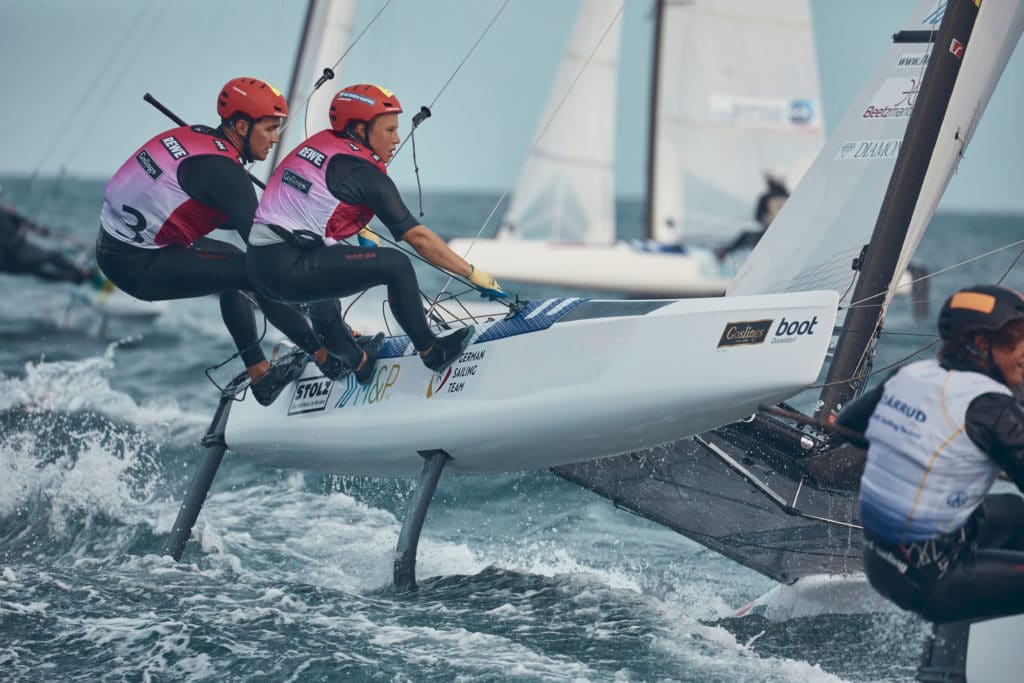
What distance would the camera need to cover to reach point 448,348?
16.2ft

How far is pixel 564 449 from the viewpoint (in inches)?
187

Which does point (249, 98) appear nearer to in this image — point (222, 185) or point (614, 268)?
point (222, 185)

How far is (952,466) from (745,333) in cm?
119

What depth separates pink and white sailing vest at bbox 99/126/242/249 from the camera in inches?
189

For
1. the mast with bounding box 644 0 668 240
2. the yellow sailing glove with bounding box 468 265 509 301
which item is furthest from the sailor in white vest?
the mast with bounding box 644 0 668 240

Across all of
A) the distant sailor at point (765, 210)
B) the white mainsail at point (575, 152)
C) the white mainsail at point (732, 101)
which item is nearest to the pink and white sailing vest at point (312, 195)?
the distant sailor at point (765, 210)

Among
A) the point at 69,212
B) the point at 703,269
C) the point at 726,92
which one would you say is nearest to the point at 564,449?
the point at 703,269

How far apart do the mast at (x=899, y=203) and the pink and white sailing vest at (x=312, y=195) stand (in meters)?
1.92

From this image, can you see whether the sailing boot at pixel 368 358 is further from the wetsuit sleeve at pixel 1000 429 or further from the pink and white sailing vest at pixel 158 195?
the wetsuit sleeve at pixel 1000 429

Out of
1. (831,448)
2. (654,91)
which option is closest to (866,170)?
(831,448)

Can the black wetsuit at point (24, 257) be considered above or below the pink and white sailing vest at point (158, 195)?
below

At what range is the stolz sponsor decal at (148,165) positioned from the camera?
4.79m

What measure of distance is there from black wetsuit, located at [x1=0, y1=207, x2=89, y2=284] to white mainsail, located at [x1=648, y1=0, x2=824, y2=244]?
7.06 m

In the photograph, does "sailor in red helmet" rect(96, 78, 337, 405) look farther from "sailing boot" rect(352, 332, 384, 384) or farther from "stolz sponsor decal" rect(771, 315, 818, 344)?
"stolz sponsor decal" rect(771, 315, 818, 344)
